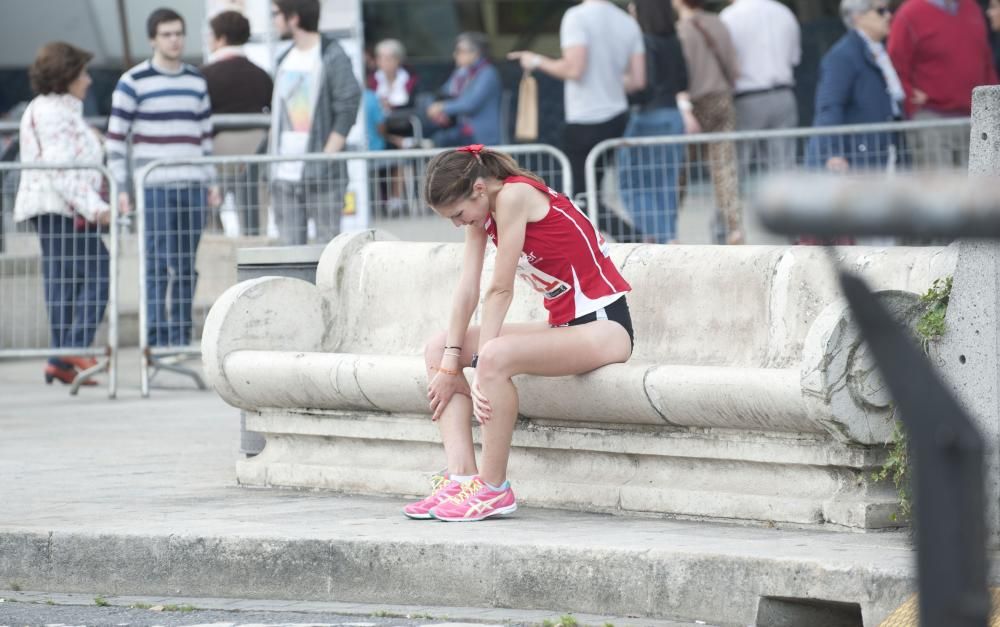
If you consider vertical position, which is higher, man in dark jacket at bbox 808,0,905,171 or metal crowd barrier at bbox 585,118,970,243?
man in dark jacket at bbox 808,0,905,171

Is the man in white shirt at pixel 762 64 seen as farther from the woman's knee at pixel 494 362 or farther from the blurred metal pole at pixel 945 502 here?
the blurred metal pole at pixel 945 502

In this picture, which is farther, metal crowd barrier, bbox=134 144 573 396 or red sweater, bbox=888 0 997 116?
red sweater, bbox=888 0 997 116

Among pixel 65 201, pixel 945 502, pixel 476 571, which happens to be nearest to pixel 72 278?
pixel 65 201

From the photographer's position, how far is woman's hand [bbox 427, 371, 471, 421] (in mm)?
5871

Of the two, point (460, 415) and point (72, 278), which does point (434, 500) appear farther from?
point (72, 278)

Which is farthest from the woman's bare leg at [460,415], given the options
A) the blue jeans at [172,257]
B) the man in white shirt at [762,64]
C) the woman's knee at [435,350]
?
the man in white shirt at [762,64]

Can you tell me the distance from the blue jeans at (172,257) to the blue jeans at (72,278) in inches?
13.7

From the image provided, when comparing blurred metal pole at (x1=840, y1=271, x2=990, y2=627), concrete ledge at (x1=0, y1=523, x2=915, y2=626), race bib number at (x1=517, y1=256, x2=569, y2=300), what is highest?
race bib number at (x1=517, y1=256, x2=569, y2=300)

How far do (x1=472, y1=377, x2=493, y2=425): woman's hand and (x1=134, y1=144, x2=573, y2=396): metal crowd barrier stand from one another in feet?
13.2

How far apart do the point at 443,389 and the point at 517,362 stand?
32 centimetres

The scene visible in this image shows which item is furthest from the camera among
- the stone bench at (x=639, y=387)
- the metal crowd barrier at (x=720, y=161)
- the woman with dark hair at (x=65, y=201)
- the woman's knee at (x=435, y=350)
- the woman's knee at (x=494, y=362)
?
the woman with dark hair at (x=65, y=201)

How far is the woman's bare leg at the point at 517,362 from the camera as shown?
566cm

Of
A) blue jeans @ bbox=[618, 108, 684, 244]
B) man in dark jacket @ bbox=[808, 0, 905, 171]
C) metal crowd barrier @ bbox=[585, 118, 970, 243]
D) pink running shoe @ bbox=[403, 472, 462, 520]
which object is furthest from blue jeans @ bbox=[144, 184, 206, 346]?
pink running shoe @ bbox=[403, 472, 462, 520]

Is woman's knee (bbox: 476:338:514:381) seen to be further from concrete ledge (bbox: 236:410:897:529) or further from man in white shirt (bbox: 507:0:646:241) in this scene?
man in white shirt (bbox: 507:0:646:241)
